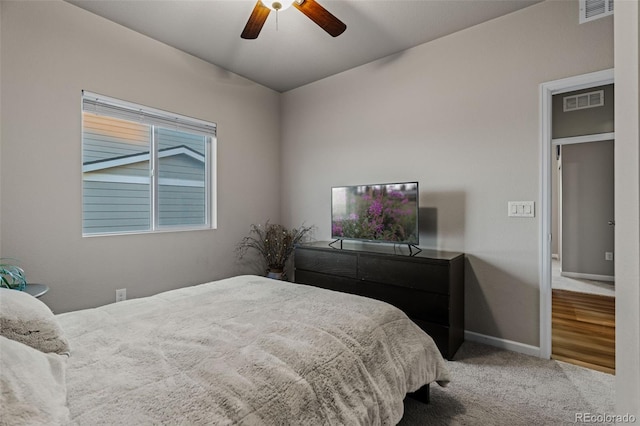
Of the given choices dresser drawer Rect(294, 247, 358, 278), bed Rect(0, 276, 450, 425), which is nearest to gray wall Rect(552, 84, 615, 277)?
dresser drawer Rect(294, 247, 358, 278)

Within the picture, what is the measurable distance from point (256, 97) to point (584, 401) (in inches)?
Result: 158

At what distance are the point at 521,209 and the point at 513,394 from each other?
135 cm

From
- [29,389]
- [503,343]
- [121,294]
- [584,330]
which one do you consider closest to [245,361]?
[29,389]

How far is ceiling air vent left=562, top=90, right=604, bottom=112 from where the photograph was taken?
3604 millimetres

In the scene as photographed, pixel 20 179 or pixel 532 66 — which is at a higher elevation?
pixel 532 66

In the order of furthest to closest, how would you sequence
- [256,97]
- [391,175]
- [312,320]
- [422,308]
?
[256,97] < [391,175] < [422,308] < [312,320]

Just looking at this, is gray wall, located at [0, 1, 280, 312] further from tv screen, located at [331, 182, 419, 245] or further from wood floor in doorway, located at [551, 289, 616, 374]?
wood floor in doorway, located at [551, 289, 616, 374]

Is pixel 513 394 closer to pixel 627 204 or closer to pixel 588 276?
pixel 627 204

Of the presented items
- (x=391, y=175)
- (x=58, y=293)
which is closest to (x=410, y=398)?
(x=391, y=175)

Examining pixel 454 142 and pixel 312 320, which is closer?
pixel 312 320

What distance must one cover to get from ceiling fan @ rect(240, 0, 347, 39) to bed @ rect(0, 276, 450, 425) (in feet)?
6.00

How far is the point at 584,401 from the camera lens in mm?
1857

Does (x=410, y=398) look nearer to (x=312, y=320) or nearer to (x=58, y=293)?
(x=312, y=320)

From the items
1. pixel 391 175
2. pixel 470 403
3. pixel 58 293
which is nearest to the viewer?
pixel 470 403
